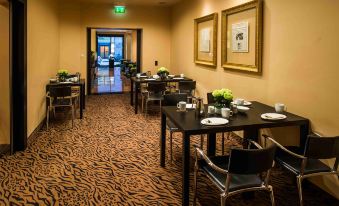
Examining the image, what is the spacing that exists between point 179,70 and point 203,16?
7.57 ft

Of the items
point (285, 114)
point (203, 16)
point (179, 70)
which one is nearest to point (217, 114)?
point (285, 114)

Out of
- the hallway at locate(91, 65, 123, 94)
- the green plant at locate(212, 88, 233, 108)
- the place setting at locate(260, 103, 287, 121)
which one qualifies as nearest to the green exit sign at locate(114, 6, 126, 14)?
the hallway at locate(91, 65, 123, 94)

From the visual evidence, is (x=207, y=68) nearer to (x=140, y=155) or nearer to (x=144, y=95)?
(x=144, y=95)

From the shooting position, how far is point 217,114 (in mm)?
3289

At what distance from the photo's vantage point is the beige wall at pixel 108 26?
8.59 meters

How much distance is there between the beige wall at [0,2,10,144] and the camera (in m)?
3.99

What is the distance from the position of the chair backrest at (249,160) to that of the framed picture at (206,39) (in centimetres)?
380

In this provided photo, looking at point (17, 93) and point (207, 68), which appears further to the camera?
point (207, 68)

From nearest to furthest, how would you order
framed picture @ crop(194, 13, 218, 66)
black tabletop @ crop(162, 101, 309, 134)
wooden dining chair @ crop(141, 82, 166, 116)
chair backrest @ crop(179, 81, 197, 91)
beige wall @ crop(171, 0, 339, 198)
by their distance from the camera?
1. black tabletop @ crop(162, 101, 309, 134)
2. beige wall @ crop(171, 0, 339, 198)
3. framed picture @ crop(194, 13, 218, 66)
4. wooden dining chair @ crop(141, 82, 166, 116)
5. chair backrest @ crop(179, 81, 197, 91)

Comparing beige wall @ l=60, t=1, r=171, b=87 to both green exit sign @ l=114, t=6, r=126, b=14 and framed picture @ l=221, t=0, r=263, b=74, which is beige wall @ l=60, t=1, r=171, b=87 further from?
framed picture @ l=221, t=0, r=263, b=74

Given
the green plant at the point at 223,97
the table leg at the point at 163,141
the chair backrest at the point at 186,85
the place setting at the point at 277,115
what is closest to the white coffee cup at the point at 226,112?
the green plant at the point at 223,97

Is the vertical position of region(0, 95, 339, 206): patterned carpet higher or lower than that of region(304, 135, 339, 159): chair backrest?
lower

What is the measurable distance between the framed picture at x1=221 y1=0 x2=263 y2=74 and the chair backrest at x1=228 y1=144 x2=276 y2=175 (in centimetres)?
234

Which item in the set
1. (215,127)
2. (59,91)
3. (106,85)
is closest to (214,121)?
(215,127)
